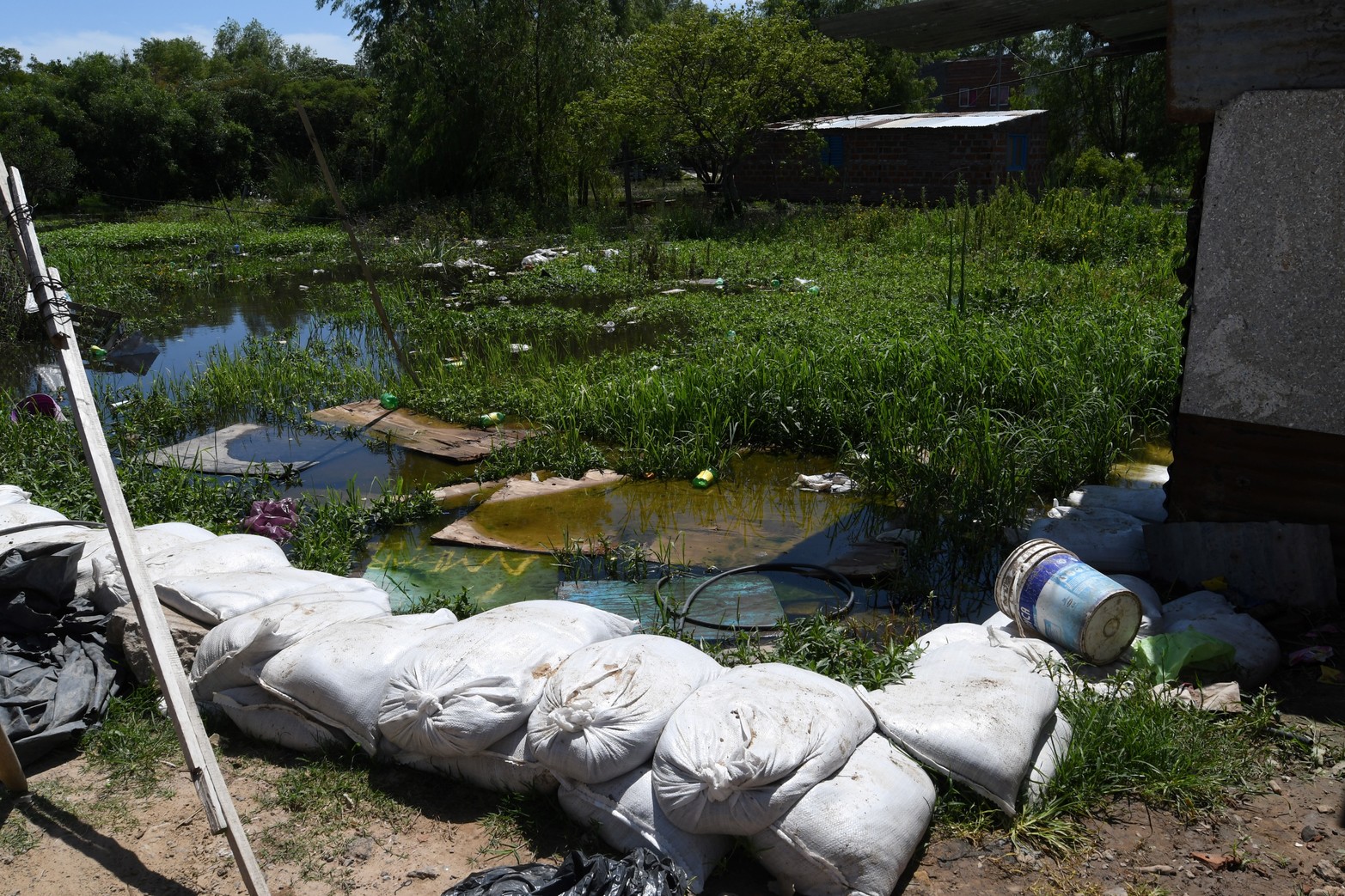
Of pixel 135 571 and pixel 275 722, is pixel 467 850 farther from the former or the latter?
pixel 135 571

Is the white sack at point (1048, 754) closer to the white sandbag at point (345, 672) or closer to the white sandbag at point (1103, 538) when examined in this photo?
the white sandbag at point (1103, 538)

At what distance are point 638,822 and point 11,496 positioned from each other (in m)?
3.40

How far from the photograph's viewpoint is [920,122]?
59.6 ft

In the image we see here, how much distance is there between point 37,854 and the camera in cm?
259

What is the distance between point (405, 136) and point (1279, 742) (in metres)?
20.6

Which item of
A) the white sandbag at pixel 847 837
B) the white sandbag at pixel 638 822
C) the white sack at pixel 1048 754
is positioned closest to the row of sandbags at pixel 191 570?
the white sandbag at pixel 638 822

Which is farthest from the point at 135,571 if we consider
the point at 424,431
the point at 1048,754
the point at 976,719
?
the point at 424,431

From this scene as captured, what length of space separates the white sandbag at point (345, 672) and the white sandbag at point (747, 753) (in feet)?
2.92

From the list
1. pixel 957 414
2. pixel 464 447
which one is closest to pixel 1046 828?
pixel 957 414

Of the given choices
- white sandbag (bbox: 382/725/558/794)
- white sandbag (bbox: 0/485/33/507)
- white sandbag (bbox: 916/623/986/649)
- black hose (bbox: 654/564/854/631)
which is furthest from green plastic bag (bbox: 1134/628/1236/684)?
white sandbag (bbox: 0/485/33/507)

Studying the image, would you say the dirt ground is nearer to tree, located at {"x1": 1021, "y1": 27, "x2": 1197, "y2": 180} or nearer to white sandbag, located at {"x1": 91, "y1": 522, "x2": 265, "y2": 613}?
white sandbag, located at {"x1": 91, "y1": 522, "x2": 265, "y2": 613}

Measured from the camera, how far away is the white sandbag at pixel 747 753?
2.25 m

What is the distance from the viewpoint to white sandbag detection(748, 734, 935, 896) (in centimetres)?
223

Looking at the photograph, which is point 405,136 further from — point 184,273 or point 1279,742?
point 1279,742
